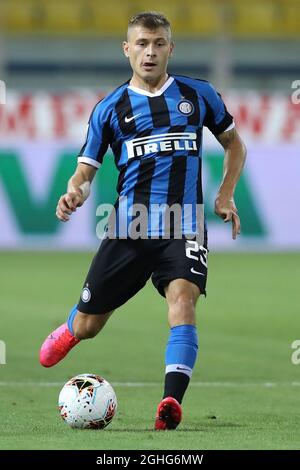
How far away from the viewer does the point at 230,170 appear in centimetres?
684

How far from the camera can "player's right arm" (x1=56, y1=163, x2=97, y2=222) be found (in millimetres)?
6215

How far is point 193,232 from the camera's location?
21.2 feet

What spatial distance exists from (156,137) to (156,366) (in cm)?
297

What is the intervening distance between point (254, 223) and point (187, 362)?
A: 14130mm

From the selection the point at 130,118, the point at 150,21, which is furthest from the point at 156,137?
the point at 150,21

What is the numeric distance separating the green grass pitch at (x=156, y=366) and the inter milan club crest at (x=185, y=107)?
1.67 m

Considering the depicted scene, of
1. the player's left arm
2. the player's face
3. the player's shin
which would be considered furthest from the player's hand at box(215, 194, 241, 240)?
the player's face

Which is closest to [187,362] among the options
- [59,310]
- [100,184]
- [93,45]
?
[59,310]

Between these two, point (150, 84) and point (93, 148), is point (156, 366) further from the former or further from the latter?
point (150, 84)

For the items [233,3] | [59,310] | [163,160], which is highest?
[233,3]

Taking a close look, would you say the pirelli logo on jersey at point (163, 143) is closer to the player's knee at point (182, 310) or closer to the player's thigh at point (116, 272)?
the player's thigh at point (116, 272)

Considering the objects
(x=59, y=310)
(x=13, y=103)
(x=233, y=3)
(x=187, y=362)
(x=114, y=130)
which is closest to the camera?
(x=187, y=362)

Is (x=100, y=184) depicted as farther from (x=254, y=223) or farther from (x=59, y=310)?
(x=59, y=310)

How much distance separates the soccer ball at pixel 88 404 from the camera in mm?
6062
